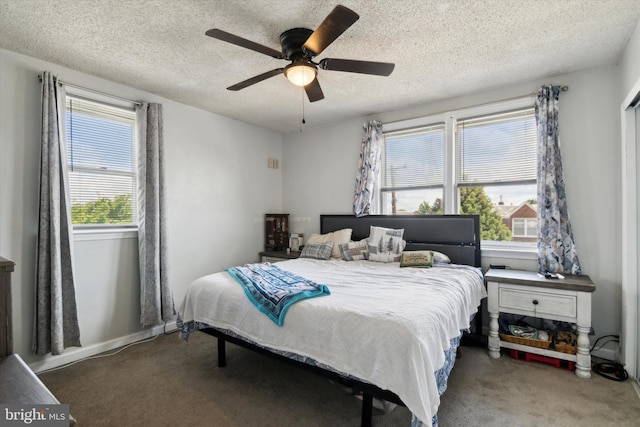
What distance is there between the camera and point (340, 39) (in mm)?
2406

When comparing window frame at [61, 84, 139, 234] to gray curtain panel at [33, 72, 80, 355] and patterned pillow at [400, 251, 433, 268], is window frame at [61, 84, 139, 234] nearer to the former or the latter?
gray curtain panel at [33, 72, 80, 355]

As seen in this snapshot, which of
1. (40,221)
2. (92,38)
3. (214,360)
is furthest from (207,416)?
(92,38)

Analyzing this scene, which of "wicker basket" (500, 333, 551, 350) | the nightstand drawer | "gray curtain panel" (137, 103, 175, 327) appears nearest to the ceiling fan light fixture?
"gray curtain panel" (137, 103, 175, 327)

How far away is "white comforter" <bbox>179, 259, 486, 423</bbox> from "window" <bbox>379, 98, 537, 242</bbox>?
Result: 3.33 feet

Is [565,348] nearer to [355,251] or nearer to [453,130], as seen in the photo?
[355,251]

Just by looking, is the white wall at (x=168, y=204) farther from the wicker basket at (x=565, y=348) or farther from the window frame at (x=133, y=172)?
the wicker basket at (x=565, y=348)

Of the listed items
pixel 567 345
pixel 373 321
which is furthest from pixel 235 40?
pixel 567 345

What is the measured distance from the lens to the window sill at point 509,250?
3.19m

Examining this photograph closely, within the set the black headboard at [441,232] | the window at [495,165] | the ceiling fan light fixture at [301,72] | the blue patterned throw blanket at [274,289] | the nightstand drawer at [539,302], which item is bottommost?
the nightstand drawer at [539,302]

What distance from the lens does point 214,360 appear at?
287cm

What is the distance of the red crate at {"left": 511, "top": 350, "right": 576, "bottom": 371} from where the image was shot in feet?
8.66

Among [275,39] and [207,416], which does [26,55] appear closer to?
[275,39]

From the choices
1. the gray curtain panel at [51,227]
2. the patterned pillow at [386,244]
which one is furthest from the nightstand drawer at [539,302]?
the gray curtain panel at [51,227]

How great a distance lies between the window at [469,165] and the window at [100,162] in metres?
3.06
